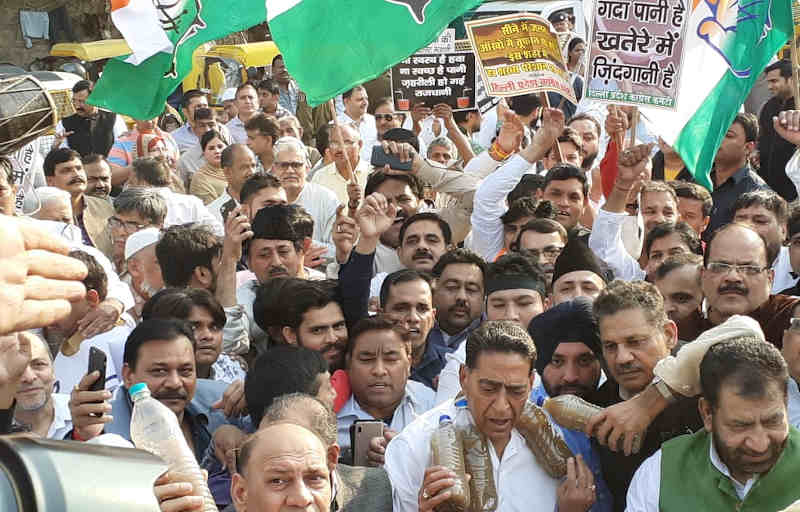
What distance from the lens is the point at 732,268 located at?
529cm

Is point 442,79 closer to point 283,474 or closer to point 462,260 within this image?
point 462,260

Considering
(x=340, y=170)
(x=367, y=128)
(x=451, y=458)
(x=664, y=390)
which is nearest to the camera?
(x=451, y=458)

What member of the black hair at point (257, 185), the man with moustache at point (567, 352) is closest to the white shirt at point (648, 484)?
the man with moustache at point (567, 352)

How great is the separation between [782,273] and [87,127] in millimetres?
7586

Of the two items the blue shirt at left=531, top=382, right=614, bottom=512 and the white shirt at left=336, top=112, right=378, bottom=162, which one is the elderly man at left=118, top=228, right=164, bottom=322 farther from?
the white shirt at left=336, top=112, right=378, bottom=162

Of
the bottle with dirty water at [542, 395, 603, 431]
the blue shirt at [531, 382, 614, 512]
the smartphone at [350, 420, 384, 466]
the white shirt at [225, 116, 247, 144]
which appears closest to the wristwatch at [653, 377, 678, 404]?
the bottle with dirty water at [542, 395, 603, 431]

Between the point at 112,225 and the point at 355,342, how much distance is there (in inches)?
106

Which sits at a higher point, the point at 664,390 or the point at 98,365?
the point at 98,365

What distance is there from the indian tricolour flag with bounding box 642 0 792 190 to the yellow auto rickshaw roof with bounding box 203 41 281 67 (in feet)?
39.0

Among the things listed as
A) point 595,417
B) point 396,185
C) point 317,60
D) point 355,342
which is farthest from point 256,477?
point 396,185

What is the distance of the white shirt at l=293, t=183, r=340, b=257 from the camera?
820 centimetres

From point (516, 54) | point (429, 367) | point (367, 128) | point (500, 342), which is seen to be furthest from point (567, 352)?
point (367, 128)

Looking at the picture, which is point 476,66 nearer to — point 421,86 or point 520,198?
point 421,86

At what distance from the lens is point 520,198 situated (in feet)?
24.5
